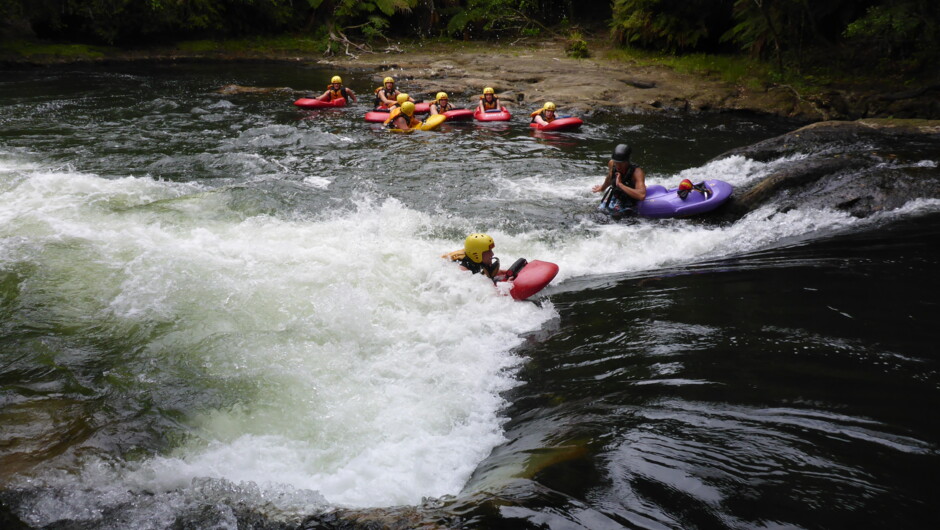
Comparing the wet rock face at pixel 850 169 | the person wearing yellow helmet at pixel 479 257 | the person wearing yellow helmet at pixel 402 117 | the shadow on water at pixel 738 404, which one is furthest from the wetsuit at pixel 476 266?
the person wearing yellow helmet at pixel 402 117

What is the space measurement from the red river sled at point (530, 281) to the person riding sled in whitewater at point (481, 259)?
166 mm

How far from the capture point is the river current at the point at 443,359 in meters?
3.40

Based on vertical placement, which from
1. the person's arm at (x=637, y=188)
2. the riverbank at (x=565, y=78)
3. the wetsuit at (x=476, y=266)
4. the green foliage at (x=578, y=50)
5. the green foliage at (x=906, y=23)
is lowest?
the wetsuit at (x=476, y=266)

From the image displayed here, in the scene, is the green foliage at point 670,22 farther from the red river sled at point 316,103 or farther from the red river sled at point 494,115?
the red river sled at point 316,103

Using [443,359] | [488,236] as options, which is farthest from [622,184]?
[443,359]

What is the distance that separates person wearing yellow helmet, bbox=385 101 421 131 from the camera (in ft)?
43.3

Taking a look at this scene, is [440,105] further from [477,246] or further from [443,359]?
[443,359]

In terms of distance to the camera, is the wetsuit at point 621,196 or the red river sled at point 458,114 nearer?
the wetsuit at point 621,196

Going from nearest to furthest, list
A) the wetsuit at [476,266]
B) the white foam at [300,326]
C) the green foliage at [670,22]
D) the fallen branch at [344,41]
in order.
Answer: the white foam at [300,326] → the wetsuit at [476,266] → the green foliage at [670,22] → the fallen branch at [344,41]

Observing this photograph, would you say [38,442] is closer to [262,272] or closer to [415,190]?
[262,272]

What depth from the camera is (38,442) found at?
396cm

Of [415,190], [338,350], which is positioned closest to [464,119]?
[415,190]

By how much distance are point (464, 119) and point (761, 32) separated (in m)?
7.36

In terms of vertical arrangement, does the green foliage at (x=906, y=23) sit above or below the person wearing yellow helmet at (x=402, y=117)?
above
